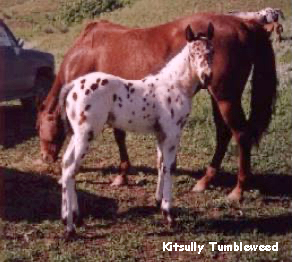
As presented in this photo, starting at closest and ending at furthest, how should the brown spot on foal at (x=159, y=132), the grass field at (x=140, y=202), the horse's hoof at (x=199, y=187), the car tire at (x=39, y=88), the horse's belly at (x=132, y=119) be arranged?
1. the grass field at (x=140, y=202)
2. the horse's belly at (x=132, y=119)
3. the brown spot on foal at (x=159, y=132)
4. the horse's hoof at (x=199, y=187)
5. the car tire at (x=39, y=88)

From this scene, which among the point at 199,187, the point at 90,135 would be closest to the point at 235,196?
the point at 199,187

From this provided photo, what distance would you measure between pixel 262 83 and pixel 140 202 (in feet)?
6.17

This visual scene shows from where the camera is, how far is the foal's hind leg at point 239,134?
5.74m

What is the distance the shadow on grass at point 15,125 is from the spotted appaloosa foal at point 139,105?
3.64 m

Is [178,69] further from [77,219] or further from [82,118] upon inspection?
[77,219]

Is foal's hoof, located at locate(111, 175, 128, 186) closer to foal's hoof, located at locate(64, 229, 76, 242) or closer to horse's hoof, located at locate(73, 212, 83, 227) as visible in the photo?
horse's hoof, located at locate(73, 212, 83, 227)

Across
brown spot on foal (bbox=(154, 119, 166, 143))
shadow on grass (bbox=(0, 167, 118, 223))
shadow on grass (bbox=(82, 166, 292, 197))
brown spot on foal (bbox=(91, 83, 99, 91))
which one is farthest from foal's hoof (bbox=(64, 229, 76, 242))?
shadow on grass (bbox=(82, 166, 292, 197))

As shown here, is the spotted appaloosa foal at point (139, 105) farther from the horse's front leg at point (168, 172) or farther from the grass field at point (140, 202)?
the grass field at point (140, 202)

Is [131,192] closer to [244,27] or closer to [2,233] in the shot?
[2,233]

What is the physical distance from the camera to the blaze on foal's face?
6023mm

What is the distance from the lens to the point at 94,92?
4.74 m

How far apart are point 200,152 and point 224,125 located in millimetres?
1313

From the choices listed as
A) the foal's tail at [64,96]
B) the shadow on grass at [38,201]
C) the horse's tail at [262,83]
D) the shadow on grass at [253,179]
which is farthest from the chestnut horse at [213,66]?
the foal's tail at [64,96]

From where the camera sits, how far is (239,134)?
582 cm
